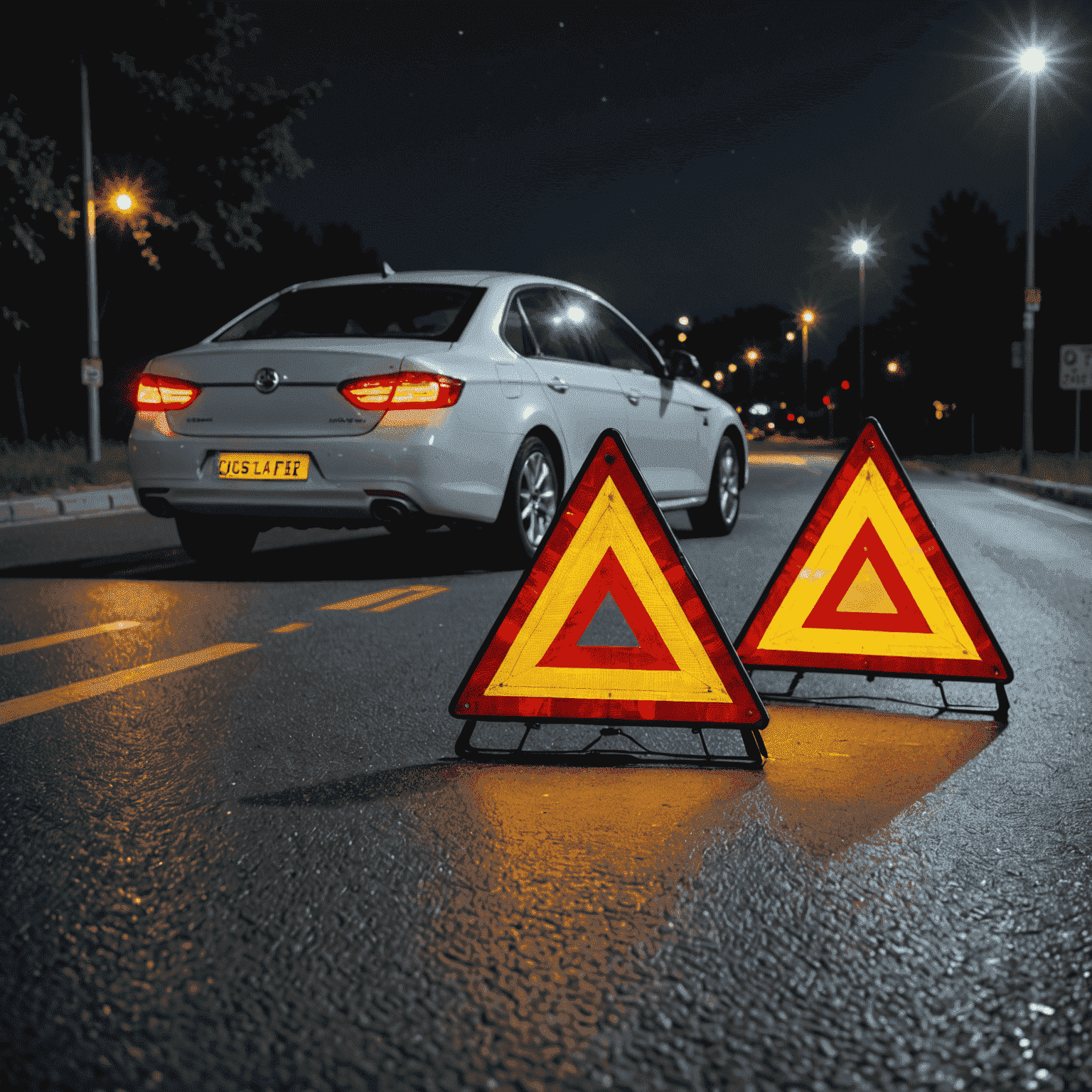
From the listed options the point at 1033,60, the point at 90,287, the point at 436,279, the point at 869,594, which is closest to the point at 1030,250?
the point at 1033,60

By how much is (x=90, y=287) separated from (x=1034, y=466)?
17310 millimetres

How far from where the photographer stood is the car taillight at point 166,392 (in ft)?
28.4

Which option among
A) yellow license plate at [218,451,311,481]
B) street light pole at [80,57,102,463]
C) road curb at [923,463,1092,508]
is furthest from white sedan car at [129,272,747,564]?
street light pole at [80,57,102,463]

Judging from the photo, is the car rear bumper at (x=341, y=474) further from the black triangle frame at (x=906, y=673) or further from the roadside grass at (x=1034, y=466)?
the roadside grass at (x=1034, y=466)

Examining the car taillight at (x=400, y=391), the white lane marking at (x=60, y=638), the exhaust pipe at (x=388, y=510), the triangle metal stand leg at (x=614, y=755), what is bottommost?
the triangle metal stand leg at (x=614, y=755)

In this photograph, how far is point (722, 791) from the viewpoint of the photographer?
411 cm

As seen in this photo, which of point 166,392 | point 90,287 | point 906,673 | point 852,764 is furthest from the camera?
point 90,287

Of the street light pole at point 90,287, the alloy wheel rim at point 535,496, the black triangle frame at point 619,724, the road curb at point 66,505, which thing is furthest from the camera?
the street light pole at point 90,287

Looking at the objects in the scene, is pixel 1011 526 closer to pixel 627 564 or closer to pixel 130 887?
pixel 627 564

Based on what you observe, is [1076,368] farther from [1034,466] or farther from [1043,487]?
[1043,487]

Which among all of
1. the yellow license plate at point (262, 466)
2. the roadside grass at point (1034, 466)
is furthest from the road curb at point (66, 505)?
the roadside grass at point (1034, 466)

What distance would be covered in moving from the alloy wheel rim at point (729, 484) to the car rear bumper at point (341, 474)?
3636mm

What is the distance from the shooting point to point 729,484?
12.2 metres

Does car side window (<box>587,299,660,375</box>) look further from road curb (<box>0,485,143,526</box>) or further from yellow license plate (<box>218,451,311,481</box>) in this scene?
road curb (<box>0,485,143,526</box>)
